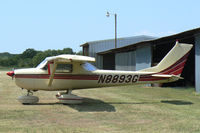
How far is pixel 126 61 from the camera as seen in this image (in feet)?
84.5

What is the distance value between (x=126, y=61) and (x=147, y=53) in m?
6.64

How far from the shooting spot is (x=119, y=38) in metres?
33.9

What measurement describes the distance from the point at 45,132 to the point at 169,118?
3.83 m

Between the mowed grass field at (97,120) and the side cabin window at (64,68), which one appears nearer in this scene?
the mowed grass field at (97,120)

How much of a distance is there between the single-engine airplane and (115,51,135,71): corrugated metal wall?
13.8m

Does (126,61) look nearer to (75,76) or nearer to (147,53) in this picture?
(147,53)

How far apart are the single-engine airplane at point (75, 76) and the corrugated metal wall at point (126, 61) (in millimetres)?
13816

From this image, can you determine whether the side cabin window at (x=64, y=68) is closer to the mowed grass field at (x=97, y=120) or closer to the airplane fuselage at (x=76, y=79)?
the airplane fuselage at (x=76, y=79)

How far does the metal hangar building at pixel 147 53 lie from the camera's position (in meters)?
13.9

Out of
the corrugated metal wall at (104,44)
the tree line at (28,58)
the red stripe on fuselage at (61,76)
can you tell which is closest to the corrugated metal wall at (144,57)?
the red stripe on fuselage at (61,76)

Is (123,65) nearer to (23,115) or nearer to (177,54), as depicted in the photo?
(177,54)

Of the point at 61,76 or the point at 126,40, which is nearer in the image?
the point at 61,76

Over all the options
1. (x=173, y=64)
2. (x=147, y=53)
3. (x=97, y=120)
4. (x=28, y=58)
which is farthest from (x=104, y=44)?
(x=28, y=58)

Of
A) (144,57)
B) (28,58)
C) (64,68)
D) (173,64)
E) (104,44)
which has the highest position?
(104,44)
